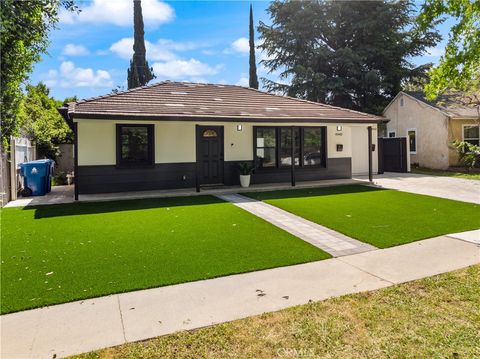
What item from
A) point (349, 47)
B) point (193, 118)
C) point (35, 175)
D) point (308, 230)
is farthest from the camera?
point (349, 47)

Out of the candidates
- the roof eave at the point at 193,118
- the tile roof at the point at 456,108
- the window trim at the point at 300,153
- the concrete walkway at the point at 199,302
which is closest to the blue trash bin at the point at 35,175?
the roof eave at the point at 193,118

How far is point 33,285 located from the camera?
160 inches

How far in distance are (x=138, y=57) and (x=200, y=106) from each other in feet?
→ 50.8

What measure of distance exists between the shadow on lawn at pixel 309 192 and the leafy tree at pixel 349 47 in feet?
49.2

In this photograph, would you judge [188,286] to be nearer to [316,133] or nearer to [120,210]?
[120,210]

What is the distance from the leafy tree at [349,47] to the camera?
82.7ft

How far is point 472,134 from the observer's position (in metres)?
19.2

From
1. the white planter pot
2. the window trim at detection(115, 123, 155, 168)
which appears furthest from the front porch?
the window trim at detection(115, 123, 155, 168)

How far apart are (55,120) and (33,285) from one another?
1526 centimetres

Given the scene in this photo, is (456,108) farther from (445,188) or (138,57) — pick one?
(138,57)

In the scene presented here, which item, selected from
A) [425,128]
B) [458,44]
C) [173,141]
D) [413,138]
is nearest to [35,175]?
[173,141]

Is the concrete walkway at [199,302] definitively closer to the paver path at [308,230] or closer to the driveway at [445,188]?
the paver path at [308,230]

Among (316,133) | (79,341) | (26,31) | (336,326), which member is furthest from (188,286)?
(316,133)

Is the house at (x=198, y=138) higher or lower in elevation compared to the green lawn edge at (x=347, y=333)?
higher
